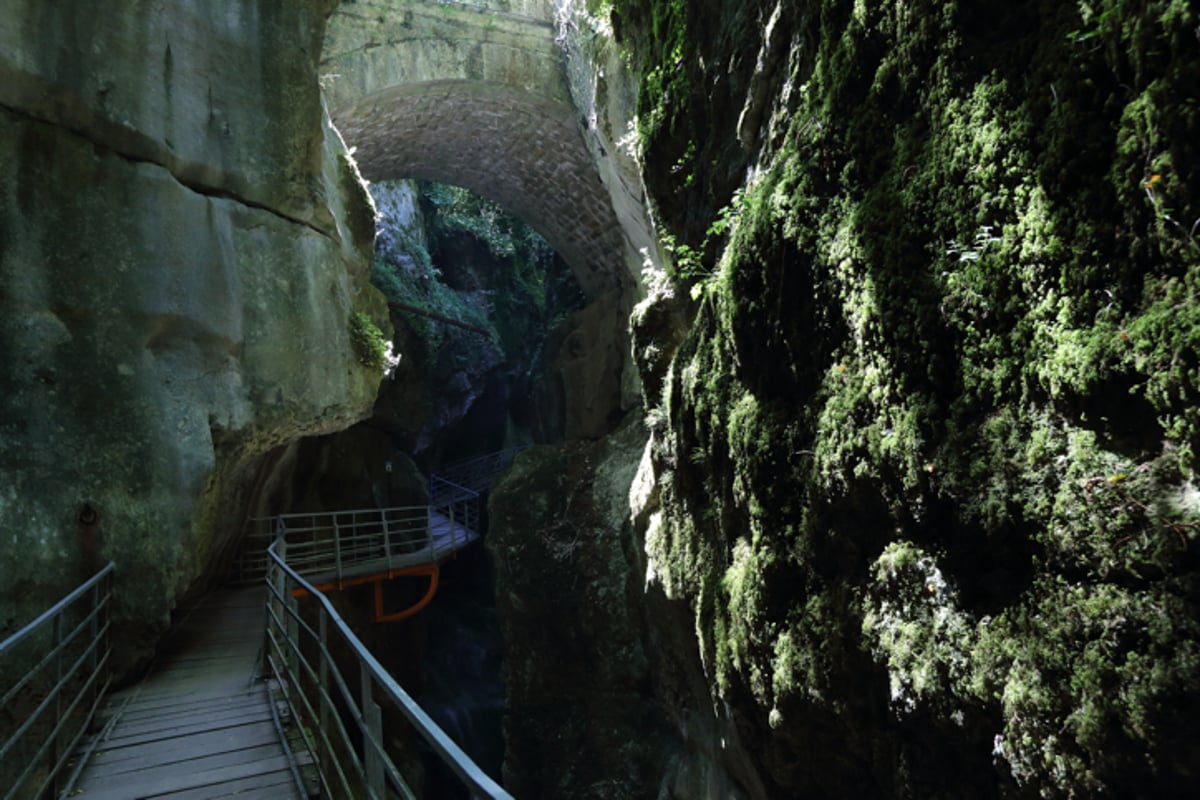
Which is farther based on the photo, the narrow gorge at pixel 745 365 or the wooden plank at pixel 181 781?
the wooden plank at pixel 181 781

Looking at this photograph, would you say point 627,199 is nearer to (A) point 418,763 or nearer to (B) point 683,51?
(B) point 683,51

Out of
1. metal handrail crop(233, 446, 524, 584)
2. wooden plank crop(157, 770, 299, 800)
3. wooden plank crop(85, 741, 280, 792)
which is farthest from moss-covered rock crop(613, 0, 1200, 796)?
metal handrail crop(233, 446, 524, 584)

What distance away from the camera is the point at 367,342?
805cm

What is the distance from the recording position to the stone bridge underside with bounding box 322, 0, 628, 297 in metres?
11.9

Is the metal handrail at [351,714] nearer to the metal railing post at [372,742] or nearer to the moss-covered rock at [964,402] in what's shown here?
the metal railing post at [372,742]

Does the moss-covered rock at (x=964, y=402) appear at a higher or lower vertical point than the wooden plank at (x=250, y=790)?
higher

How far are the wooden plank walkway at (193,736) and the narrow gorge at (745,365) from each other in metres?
0.44

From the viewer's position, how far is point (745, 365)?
4.44 meters

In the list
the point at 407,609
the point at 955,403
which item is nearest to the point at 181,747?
the point at 955,403

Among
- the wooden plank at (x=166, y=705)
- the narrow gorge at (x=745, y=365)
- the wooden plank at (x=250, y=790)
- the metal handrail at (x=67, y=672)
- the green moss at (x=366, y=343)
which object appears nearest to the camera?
the narrow gorge at (x=745, y=365)

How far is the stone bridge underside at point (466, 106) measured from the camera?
1195 centimetres

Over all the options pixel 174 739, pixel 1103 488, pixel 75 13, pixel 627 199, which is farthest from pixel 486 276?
pixel 1103 488

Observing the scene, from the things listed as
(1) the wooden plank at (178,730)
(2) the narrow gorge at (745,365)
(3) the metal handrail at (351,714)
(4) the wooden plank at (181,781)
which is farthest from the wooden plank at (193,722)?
(2) the narrow gorge at (745,365)

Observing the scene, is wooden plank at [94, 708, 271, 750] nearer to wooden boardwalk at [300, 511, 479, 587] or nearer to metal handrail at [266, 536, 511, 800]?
metal handrail at [266, 536, 511, 800]
